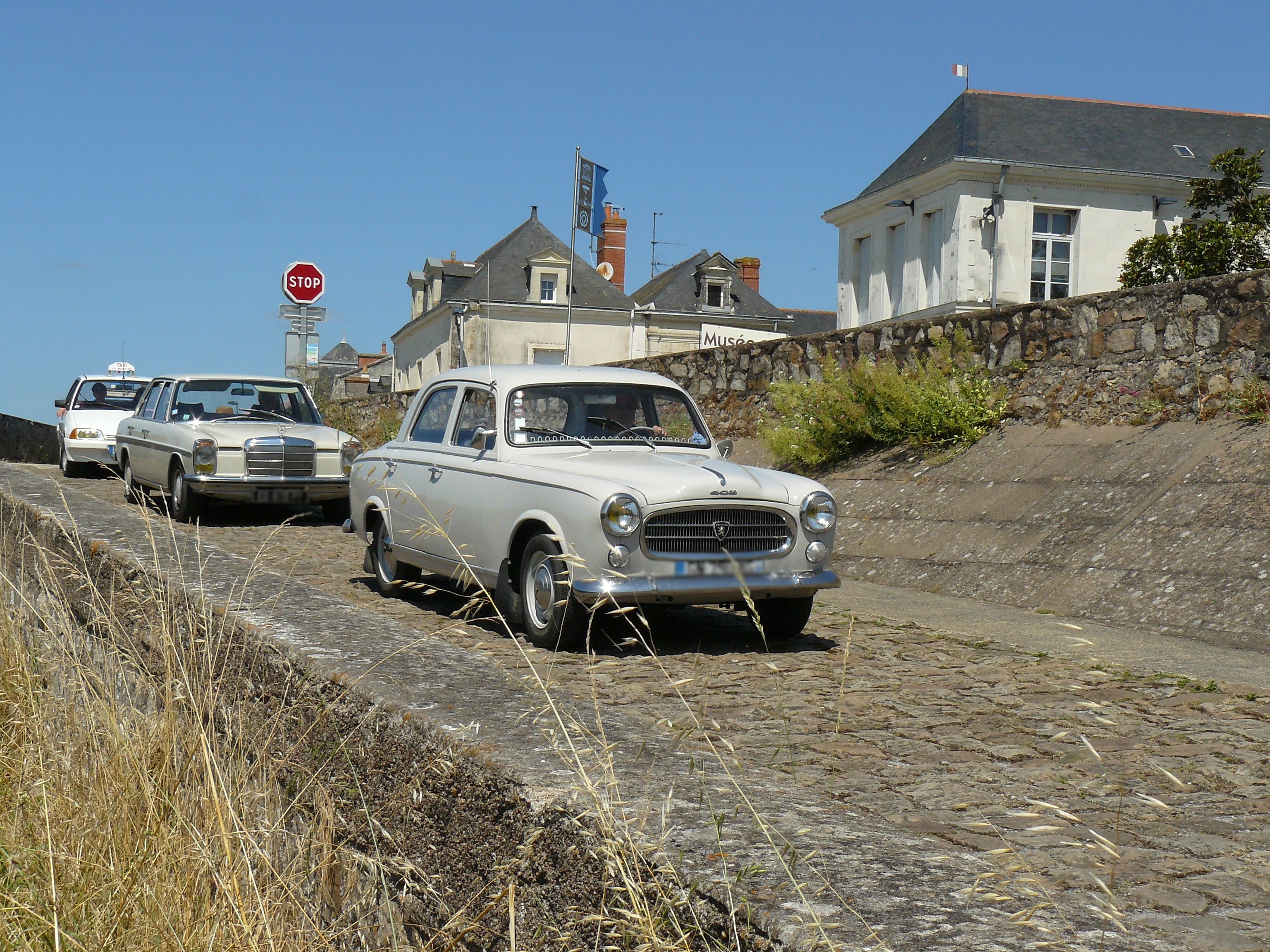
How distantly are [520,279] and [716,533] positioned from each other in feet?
155

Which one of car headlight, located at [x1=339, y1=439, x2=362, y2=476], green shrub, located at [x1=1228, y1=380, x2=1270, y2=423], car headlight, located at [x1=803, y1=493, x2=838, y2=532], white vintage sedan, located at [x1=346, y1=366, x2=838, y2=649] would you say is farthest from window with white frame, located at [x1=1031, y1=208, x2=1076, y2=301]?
car headlight, located at [x1=803, y1=493, x2=838, y2=532]

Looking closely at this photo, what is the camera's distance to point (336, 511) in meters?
14.9

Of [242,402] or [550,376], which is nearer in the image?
[550,376]

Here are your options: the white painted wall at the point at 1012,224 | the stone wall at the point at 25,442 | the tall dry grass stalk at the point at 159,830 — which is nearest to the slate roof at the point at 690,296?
the white painted wall at the point at 1012,224

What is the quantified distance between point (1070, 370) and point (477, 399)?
5.56m

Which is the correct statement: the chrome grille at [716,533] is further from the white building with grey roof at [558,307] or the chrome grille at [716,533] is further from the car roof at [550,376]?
the white building with grey roof at [558,307]

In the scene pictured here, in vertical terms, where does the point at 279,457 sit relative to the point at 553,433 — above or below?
below

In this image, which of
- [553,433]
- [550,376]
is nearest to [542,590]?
[553,433]

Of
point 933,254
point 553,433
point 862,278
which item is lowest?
point 553,433

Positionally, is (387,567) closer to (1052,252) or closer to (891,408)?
(891,408)

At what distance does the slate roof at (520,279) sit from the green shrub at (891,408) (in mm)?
37710

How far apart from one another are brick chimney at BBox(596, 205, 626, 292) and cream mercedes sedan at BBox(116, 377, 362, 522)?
142 feet

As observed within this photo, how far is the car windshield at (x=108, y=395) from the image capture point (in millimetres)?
21391

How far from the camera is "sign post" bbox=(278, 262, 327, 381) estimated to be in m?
19.4
